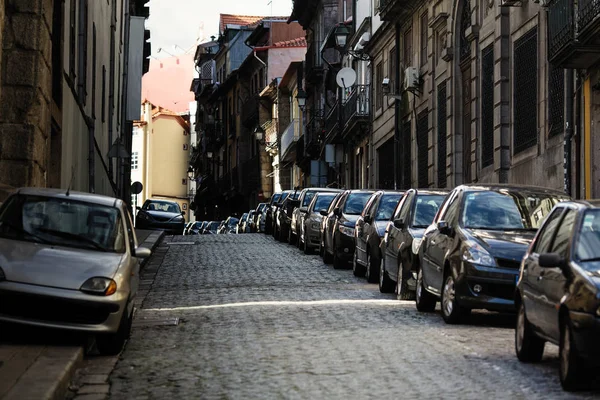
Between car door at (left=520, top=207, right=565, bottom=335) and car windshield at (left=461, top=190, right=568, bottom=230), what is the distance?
3.78 meters

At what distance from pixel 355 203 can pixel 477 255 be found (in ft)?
40.4

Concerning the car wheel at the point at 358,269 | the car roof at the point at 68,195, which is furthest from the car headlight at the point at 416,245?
the car wheel at the point at 358,269

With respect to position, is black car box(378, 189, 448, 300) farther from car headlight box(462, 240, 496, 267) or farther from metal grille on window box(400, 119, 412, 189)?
metal grille on window box(400, 119, 412, 189)

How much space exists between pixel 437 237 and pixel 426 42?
23.4m

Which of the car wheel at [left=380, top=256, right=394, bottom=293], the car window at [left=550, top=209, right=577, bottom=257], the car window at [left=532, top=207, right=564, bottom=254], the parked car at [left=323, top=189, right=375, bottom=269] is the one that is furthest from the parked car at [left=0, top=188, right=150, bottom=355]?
the parked car at [left=323, top=189, right=375, bottom=269]

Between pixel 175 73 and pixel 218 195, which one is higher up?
pixel 175 73

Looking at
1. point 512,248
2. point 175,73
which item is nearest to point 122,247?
point 512,248

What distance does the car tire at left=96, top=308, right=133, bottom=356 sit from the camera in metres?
11.5

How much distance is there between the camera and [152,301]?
59.1 feet

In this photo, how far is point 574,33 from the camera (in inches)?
862

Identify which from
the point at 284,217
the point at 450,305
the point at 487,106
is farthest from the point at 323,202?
the point at 450,305

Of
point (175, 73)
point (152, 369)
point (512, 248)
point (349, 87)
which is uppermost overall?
point (175, 73)

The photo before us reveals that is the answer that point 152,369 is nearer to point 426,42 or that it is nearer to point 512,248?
point 512,248

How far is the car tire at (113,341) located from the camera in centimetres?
1154
